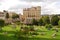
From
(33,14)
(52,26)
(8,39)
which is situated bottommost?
(8,39)

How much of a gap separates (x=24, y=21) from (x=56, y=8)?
821mm

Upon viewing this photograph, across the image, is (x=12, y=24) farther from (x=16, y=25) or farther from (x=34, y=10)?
(x=34, y=10)

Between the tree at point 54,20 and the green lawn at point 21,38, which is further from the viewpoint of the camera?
the tree at point 54,20

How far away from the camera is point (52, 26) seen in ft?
12.9

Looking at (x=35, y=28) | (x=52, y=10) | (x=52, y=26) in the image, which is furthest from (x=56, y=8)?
(x=35, y=28)

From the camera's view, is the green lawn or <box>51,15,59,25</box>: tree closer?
the green lawn

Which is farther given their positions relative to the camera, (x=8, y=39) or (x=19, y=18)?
(x=19, y=18)

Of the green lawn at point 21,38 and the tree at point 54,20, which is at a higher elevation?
the tree at point 54,20

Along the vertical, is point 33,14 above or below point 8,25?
above

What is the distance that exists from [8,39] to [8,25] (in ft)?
1.15

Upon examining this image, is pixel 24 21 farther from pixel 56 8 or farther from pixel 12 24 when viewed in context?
pixel 56 8

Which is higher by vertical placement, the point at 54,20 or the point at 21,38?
the point at 54,20

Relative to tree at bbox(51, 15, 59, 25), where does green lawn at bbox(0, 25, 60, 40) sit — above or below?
below

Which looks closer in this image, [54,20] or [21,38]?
[21,38]
